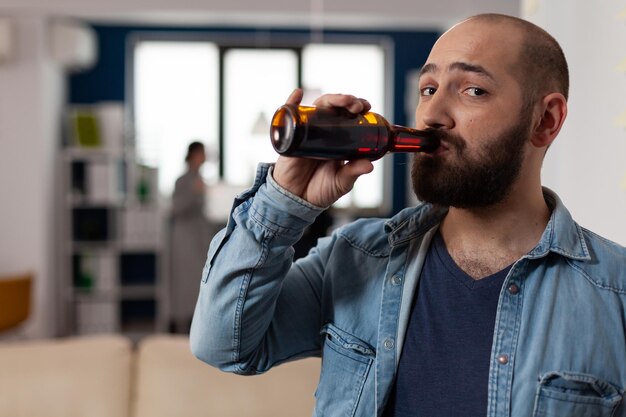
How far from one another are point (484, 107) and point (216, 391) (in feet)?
4.14

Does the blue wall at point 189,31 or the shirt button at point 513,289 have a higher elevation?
the blue wall at point 189,31

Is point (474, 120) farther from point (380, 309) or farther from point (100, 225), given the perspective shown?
point (100, 225)

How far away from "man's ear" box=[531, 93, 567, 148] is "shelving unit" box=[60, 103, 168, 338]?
5.53m

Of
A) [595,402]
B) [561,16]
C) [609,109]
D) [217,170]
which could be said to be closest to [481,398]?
[595,402]

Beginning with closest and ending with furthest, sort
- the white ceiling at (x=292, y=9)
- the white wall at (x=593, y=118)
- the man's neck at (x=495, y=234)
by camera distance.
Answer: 1. the man's neck at (x=495, y=234)
2. the white wall at (x=593, y=118)
3. the white ceiling at (x=292, y=9)

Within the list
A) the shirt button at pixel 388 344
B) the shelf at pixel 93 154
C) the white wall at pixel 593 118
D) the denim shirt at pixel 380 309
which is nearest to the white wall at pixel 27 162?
the shelf at pixel 93 154

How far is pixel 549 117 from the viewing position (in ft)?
4.09

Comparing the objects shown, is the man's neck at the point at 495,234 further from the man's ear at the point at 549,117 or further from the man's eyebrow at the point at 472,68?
the man's eyebrow at the point at 472,68

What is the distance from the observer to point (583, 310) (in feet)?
3.61

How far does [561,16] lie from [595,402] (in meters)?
1.19

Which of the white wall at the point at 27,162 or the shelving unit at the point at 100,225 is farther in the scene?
the shelving unit at the point at 100,225

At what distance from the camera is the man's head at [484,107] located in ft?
3.82

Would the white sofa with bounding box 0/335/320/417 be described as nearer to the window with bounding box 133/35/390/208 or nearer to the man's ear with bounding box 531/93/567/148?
the man's ear with bounding box 531/93/567/148

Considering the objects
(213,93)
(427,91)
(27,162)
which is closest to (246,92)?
(213,93)
